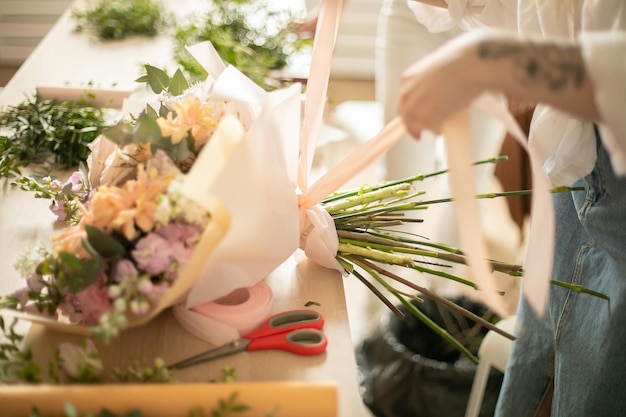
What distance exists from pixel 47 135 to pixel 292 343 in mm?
727

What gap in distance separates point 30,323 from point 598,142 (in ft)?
2.57

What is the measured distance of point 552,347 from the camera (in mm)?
1173

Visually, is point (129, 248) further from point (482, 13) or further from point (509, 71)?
point (482, 13)

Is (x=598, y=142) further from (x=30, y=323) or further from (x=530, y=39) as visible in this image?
(x=30, y=323)

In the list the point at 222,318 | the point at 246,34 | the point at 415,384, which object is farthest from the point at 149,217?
the point at 415,384

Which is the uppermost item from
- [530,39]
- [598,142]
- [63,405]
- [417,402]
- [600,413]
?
[530,39]

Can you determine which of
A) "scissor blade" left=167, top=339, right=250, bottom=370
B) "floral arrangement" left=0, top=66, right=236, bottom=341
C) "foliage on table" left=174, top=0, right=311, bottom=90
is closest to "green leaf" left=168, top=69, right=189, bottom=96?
"floral arrangement" left=0, top=66, right=236, bottom=341

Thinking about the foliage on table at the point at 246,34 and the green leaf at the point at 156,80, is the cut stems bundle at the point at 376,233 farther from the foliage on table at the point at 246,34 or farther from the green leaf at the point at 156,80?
the foliage on table at the point at 246,34

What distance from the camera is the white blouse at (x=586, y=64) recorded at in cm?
61

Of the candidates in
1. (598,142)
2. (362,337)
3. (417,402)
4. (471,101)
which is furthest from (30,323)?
(362,337)

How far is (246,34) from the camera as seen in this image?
1.89 m

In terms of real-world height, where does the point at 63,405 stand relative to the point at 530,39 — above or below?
below

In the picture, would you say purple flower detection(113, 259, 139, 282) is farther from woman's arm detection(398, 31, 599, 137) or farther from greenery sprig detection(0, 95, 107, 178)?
greenery sprig detection(0, 95, 107, 178)

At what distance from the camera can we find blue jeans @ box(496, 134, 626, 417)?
965mm
